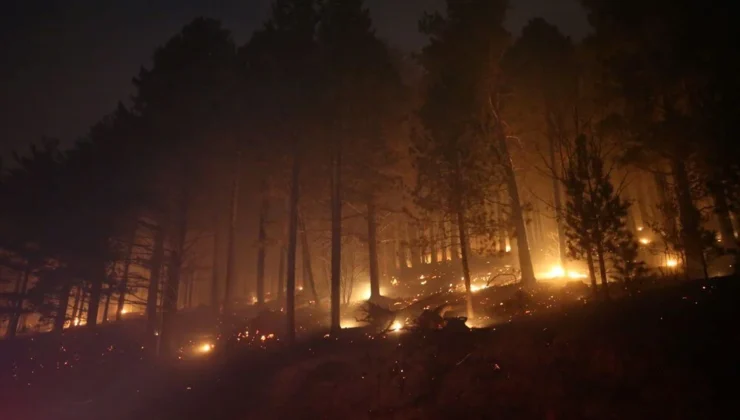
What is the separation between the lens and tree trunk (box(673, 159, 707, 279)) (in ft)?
43.5

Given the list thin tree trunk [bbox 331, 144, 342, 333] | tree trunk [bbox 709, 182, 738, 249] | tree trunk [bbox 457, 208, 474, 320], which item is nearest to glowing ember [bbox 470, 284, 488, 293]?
→ tree trunk [bbox 457, 208, 474, 320]

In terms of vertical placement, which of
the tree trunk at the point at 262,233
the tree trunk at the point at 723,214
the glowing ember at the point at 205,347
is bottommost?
the glowing ember at the point at 205,347

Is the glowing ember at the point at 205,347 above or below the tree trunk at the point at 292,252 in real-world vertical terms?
below

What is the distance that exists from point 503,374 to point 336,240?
11687 millimetres

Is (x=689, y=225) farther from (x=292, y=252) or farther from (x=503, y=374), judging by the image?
(x=292, y=252)

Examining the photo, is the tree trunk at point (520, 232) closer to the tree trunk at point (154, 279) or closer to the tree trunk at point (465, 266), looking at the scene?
the tree trunk at point (465, 266)

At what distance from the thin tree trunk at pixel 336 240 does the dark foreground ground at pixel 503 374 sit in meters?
1.20

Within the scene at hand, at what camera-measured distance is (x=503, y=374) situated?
1115 cm

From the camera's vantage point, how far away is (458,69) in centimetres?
2208

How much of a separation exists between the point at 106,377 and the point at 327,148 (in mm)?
15726

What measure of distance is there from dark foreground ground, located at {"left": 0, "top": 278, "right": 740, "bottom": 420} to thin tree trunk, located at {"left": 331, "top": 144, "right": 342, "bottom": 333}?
1200 millimetres

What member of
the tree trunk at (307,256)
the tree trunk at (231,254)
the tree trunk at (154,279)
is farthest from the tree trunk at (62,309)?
the tree trunk at (307,256)

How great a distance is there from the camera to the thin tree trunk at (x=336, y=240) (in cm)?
2039

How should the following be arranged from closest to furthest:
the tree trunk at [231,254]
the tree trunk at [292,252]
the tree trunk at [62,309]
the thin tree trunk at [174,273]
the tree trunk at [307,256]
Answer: the tree trunk at [292,252], the thin tree trunk at [174,273], the tree trunk at [231,254], the tree trunk at [62,309], the tree trunk at [307,256]
